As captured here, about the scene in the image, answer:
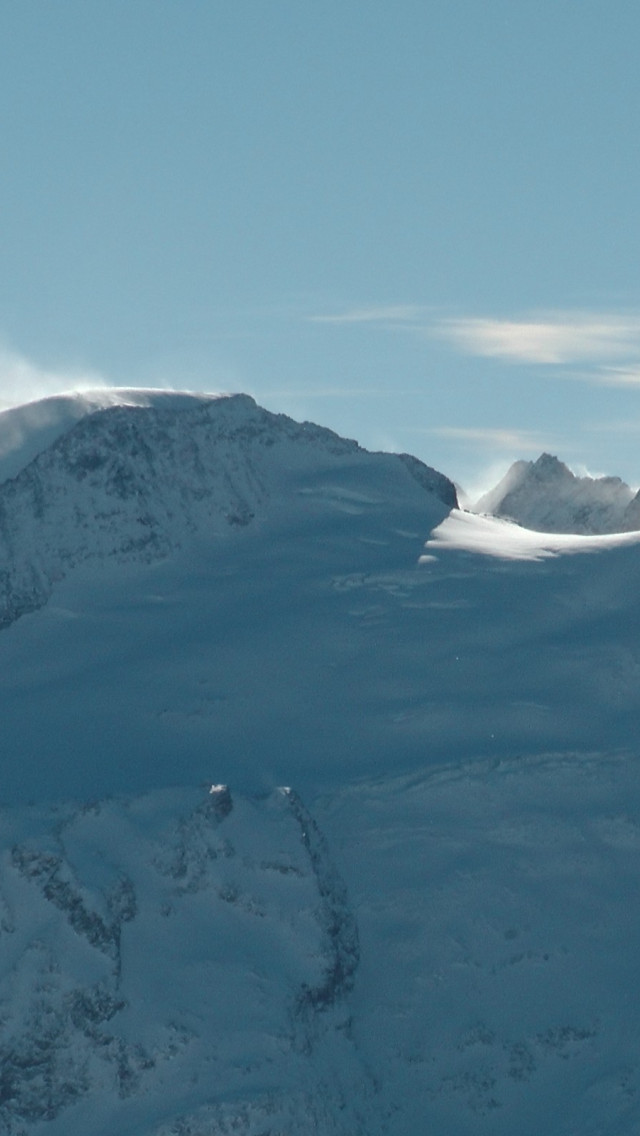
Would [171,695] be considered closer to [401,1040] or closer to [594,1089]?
[401,1040]

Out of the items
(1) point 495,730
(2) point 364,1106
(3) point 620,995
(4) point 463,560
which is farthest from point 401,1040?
(4) point 463,560

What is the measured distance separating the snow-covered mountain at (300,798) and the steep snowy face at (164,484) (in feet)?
0.67

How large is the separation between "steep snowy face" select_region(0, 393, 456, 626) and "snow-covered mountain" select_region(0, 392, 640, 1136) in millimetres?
205

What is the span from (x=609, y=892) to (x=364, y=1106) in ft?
63.0

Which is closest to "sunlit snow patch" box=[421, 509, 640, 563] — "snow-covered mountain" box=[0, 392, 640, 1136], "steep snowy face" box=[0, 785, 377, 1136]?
"snow-covered mountain" box=[0, 392, 640, 1136]

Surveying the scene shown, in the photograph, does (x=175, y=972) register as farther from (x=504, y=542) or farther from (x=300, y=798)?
(x=504, y=542)

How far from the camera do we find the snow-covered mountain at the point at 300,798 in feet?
311

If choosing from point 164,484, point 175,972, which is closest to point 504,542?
point 164,484

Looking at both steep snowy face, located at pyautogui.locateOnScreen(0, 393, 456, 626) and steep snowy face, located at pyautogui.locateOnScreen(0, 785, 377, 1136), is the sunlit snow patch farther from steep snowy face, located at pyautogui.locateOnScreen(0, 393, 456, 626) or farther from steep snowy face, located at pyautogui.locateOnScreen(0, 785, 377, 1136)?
steep snowy face, located at pyautogui.locateOnScreen(0, 785, 377, 1136)

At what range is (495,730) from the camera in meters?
116

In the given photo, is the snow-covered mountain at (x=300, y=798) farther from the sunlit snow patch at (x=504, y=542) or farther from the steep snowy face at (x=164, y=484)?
the sunlit snow patch at (x=504, y=542)

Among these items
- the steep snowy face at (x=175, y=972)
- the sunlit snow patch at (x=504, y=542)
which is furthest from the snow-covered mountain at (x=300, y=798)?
the sunlit snow patch at (x=504, y=542)

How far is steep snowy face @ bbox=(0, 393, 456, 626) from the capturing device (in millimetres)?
129638

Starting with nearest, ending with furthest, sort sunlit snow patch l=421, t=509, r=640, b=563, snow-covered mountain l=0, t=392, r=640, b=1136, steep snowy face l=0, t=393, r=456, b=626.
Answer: snow-covered mountain l=0, t=392, r=640, b=1136 → steep snowy face l=0, t=393, r=456, b=626 → sunlit snow patch l=421, t=509, r=640, b=563
